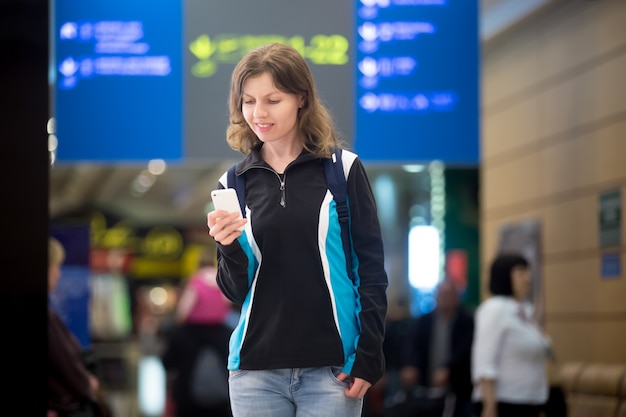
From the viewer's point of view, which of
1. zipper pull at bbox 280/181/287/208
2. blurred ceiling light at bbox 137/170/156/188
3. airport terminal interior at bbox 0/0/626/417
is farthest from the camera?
blurred ceiling light at bbox 137/170/156/188

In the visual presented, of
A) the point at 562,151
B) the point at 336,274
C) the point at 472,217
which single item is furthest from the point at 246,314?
the point at 472,217

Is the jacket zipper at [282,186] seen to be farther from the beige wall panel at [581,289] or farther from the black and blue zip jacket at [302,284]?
the beige wall panel at [581,289]

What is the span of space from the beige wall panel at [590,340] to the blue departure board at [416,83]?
1.69 metres

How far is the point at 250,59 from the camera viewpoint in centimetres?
283

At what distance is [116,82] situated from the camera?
740 centimetres

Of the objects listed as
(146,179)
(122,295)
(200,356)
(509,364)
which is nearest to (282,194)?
(509,364)

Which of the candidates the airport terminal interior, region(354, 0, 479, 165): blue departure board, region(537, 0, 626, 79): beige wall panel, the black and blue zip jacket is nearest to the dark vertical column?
the black and blue zip jacket

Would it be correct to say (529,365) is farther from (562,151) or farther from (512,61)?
(512,61)

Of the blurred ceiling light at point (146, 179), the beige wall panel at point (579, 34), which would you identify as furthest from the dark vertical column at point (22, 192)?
the blurred ceiling light at point (146, 179)

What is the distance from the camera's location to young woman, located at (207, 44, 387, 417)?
2.74 m

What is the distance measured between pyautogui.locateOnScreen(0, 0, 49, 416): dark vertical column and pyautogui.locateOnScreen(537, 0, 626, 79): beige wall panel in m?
4.94

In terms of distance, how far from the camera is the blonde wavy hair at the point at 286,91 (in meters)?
2.82

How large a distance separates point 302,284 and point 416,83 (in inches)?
191

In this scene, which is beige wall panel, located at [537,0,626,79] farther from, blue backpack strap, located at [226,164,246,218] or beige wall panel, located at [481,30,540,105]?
blue backpack strap, located at [226,164,246,218]
